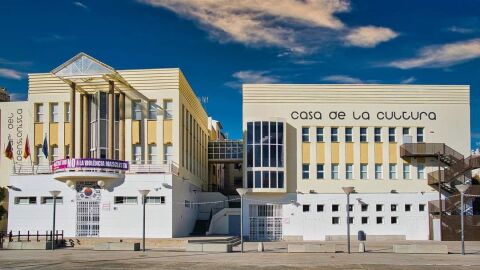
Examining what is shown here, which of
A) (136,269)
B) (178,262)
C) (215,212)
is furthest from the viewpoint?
(215,212)

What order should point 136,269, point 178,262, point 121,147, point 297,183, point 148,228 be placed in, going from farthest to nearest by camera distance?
1. point 297,183
2. point 121,147
3. point 148,228
4. point 178,262
5. point 136,269

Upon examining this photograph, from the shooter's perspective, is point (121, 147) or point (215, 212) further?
point (215, 212)

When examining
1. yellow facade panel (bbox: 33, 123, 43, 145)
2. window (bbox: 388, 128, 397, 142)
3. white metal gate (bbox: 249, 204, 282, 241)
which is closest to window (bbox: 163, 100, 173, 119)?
white metal gate (bbox: 249, 204, 282, 241)

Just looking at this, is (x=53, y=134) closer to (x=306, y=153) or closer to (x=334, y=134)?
(x=306, y=153)

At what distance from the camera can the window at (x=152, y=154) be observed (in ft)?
179

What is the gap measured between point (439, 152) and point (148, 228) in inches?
1060

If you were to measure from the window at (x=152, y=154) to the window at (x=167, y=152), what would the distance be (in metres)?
0.78

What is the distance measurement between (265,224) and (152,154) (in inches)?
475

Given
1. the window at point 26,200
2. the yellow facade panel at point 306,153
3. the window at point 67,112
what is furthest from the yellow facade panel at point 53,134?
the yellow facade panel at point 306,153

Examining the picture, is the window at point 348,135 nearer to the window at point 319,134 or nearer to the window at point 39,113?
the window at point 319,134

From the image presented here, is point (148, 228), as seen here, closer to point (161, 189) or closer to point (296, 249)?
point (161, 189)

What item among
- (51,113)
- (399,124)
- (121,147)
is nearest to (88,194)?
(121,147)

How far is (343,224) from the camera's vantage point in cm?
5688

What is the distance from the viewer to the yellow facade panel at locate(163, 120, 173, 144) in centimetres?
5466
